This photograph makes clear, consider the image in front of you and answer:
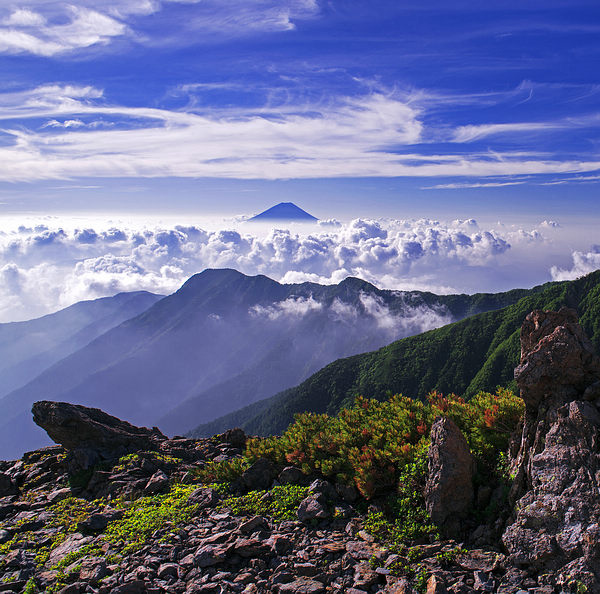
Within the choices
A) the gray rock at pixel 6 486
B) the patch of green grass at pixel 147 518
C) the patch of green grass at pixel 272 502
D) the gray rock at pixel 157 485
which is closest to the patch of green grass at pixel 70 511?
the patch of green grass at pixel 147 518

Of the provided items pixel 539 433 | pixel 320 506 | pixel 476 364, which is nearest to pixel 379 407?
pixel 320 506

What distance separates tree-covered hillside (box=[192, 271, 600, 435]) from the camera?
A: 412ft

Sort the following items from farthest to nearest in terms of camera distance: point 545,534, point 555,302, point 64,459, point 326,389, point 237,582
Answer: point 326,389, point 555,302, point 64,459, point 237,582, point 545,534

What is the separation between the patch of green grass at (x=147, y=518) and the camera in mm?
10844

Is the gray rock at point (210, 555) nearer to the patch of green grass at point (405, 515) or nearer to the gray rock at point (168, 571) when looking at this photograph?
the gray rock at point (168, 571)

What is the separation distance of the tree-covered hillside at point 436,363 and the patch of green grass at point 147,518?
4386 inches

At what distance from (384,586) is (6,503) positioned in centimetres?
1377

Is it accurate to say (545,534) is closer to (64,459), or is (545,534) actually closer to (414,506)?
(414,506)

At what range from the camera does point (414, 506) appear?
9867 mm

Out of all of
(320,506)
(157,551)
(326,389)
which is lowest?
(326,389)


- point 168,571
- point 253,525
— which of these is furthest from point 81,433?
point 253,525

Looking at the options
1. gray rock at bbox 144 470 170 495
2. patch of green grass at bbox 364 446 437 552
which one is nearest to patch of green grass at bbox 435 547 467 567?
patch of green grass at bbox 364 446 437 552

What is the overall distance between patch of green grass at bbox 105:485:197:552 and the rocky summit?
5 cm

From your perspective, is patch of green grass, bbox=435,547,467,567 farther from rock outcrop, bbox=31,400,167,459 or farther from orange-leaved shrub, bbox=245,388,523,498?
rock outcrop, bbox=31,400,167,459
